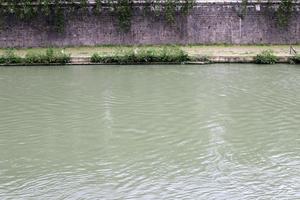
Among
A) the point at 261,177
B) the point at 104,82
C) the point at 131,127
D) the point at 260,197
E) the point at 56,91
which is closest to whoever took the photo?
the point at 260,197

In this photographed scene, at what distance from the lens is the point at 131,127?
1162 centimetres

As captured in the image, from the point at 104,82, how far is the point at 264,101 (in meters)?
4.78

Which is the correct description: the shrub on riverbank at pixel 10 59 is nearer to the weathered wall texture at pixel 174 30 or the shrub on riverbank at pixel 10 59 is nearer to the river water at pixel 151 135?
the river water at pixel 151 135

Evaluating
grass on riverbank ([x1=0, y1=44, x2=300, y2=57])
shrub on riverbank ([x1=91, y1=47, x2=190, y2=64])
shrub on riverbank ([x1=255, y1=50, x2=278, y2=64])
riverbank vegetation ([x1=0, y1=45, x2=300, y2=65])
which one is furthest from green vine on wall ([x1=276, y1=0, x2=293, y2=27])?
shrub on riverbank ([x1=91, y1=47, x2=190, y2=64])

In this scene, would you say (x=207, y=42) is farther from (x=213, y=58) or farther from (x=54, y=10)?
(x=54, y=10)

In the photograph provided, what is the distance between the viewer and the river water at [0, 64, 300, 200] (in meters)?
8.52

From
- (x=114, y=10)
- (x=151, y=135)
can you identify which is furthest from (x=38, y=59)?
(x=151, y=135)

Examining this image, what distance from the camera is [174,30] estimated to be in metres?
22.6

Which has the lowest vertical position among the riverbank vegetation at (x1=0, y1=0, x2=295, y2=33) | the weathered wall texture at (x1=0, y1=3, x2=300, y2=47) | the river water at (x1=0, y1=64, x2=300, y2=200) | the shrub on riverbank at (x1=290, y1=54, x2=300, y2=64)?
the river water at (x1=0, y1=64, x2=300, y2=200)

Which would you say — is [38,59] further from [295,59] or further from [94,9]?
[295,59]

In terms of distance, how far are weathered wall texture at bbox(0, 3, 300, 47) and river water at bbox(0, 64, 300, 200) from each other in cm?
512

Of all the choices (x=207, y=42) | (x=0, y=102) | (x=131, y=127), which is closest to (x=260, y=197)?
(x=131, y=127)

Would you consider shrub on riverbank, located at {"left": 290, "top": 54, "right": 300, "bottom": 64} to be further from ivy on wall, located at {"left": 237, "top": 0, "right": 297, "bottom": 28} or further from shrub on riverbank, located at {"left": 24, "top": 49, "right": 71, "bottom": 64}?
shrub on riverbank, located at {"left": 24, "top": 49, "right": 71, "bottom": 64}

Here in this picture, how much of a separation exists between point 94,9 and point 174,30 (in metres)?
3.17
